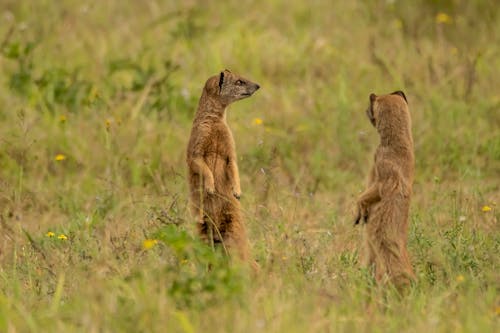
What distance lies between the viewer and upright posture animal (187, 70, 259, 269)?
5.91 meters

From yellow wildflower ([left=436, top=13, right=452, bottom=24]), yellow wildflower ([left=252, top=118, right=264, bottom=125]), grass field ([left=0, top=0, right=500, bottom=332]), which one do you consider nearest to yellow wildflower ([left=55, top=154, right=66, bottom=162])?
grass field ([left=0, top=0, right=500, bottom=332])

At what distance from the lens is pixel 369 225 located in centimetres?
541

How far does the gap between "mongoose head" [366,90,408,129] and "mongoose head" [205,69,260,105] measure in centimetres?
108

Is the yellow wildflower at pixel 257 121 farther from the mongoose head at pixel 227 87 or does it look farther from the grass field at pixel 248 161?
the mongoose head at pixel 227 87

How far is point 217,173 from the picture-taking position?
20.1 ft

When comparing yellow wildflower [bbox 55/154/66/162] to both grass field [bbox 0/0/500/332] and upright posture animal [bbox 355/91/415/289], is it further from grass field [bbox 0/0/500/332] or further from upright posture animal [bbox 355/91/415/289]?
upright posture animal [bbox 355/91/415/289]

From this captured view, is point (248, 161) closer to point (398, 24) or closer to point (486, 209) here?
point (486, 209)

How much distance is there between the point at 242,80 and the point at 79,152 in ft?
7.32

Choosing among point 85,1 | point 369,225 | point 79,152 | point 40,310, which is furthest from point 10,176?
point 85,1

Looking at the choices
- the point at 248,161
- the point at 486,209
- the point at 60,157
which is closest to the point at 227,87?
the point at 248,161

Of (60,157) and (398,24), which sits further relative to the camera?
(398,24)

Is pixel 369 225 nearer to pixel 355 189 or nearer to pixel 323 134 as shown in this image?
pixel 355 189

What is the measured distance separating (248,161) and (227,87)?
163cm

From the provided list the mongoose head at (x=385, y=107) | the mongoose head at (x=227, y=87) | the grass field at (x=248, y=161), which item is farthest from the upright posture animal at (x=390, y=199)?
the mongoose head at (x=227, y=87)
